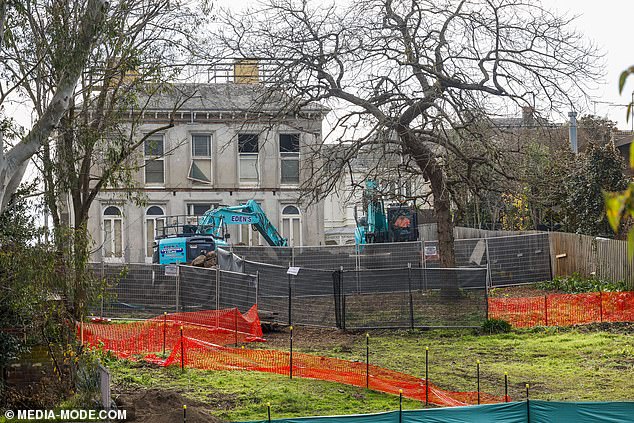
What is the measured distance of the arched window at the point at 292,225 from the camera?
4475cm

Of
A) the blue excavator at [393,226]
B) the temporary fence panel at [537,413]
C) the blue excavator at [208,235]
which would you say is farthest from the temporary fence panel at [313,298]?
the blue excavator at [393,226]

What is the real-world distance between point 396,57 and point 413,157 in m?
3.48

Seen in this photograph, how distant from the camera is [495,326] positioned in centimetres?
2416

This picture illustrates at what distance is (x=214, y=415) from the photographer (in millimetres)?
14680

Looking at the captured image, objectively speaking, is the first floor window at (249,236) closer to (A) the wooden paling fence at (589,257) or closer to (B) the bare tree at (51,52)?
(A) the wooden paling fence at (589,257)

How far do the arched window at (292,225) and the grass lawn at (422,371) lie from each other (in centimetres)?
1991

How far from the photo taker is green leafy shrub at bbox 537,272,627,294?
29002 mm

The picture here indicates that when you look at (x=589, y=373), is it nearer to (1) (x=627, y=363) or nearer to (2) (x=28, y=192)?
(1) (x=627, y=363)

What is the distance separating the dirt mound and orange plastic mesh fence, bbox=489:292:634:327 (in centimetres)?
1240

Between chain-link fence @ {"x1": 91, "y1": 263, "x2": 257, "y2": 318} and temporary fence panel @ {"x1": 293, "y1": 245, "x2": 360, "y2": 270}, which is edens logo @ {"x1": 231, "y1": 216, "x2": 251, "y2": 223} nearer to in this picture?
temporary fence panel @ {"x1": 293, "y1": 245, "x2": 360, "y2": 270}

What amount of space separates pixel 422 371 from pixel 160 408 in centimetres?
640

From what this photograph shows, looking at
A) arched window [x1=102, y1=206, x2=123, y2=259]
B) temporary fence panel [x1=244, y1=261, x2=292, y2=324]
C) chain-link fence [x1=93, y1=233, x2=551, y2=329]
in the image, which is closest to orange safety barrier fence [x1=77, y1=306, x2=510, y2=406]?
temporary fence panel [x1=244, y1=261, x2=292, y2=324]

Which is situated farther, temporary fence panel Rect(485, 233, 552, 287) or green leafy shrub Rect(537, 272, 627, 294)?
temporary fence panel Rect(485, 233, 552, 287)

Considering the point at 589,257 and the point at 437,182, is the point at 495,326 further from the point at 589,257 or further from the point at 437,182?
the point at 589,257
